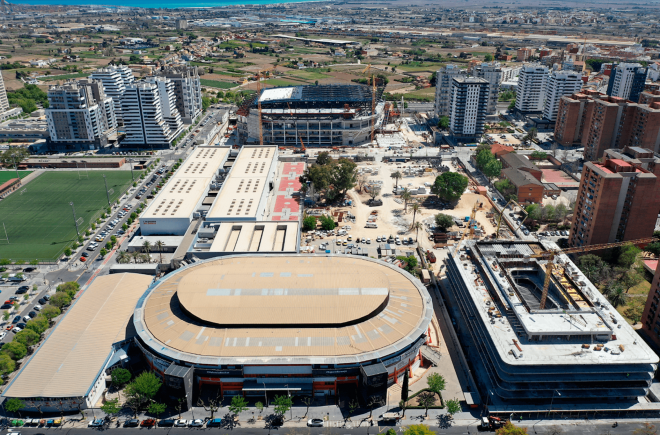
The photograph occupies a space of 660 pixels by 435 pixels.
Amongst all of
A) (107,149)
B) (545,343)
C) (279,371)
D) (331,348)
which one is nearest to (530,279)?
(545,343)

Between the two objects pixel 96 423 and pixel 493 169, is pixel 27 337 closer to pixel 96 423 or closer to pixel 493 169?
pixel 96 423

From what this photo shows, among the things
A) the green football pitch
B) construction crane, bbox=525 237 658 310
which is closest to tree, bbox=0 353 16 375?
the green football pitch

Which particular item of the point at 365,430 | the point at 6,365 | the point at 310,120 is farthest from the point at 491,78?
the point at 6,365

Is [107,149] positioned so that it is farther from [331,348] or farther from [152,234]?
[331,348]

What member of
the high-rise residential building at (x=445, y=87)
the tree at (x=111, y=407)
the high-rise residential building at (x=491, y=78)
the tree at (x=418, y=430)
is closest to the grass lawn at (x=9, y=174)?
the tree at (x=111, y=407)

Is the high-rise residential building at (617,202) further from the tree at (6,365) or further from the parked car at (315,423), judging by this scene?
the tree at (6,365)

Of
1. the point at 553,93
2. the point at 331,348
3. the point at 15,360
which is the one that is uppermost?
the point at 553,93

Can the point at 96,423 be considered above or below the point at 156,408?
below
